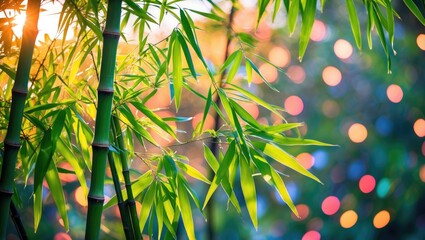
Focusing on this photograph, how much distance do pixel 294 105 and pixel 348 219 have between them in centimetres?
79

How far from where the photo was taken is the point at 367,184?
4078 mm

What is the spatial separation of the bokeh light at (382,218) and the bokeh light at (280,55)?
1.14m

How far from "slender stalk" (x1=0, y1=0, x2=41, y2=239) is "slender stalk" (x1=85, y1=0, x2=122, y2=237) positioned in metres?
0.14

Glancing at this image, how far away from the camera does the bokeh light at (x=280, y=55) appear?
4.41m

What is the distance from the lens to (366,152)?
13.5 feet

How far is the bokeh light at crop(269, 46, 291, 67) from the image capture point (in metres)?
4.41

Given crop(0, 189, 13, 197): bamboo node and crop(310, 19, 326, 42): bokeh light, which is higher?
crop(310, 19, 326, 42): bokeh light

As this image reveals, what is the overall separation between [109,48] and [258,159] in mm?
426

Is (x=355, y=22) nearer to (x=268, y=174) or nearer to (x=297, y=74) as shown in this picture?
(x=268, y=174)

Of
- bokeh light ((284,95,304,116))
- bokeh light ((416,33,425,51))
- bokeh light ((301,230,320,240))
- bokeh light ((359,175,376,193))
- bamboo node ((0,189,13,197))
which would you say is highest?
bokeh light ((416,33,425,51))

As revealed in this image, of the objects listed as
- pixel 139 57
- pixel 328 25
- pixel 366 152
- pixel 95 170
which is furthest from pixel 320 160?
pixel 95 170

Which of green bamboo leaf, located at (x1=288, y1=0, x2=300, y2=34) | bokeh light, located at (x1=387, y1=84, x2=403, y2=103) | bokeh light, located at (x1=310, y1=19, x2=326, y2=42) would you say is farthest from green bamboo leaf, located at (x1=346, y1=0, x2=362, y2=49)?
bokeh light, located at (x1=310, y1=19, x2=326, y2=42)

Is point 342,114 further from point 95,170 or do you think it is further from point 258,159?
point 95,170

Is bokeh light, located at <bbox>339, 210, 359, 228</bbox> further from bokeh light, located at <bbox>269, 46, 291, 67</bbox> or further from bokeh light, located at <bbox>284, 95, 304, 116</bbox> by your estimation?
bokeh light, located at <bbox>269, 46, 291, 67</bbox>
